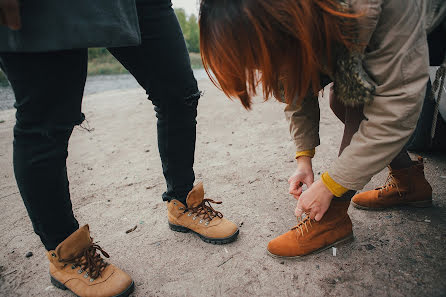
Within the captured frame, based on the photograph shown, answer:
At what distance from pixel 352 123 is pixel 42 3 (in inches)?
45.8

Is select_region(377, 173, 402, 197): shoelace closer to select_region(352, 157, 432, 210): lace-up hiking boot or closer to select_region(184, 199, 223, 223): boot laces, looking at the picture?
select_region(352, 157, 432, 210): lace-up hiking boot

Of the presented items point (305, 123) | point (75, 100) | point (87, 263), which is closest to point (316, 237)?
point (305, 123)

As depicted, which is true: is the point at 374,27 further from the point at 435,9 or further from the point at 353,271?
the point at 353,271

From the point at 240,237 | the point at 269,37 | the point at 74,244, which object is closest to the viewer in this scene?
the point at 269,37

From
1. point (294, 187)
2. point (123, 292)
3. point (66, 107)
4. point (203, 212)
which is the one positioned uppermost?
point (66, 107)

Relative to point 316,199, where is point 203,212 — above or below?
below

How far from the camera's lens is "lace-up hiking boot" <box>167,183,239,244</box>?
152cm

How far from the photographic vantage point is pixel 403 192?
1.58 m

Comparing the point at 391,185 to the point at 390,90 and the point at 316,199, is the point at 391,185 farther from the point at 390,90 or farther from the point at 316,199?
the point at 390,90

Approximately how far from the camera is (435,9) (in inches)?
38.4

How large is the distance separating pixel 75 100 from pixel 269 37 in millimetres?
719

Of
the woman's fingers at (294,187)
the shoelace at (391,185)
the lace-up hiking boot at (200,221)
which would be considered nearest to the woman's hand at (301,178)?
the woman's fingers at (294,187)

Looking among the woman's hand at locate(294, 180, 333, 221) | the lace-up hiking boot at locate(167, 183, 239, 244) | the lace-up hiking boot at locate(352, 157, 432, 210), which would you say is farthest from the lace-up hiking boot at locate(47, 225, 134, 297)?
the lace-up hiking boot at locate(352, 157, 432, 210)

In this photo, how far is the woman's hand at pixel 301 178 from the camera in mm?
1387
